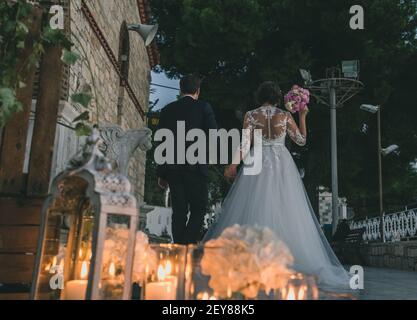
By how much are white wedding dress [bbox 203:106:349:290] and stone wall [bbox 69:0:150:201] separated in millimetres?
1693

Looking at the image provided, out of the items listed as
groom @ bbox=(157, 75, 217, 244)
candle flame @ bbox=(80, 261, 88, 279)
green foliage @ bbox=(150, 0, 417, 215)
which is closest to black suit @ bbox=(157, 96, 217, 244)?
groom @ bbox=(157, 75, 217, 244)

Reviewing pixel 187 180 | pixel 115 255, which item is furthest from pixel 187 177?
pixel 115 255

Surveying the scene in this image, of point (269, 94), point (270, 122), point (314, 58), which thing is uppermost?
point (314, 58)

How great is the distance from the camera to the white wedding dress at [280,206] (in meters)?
4.34

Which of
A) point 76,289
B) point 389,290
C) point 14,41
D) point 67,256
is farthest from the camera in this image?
point 389,290

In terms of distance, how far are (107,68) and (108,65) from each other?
0.11 metres

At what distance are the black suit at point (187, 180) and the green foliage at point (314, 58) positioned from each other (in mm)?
11349

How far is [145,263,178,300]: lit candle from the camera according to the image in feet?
7.45

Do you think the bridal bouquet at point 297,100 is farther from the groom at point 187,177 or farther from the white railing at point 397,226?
the white railing at point 397,226

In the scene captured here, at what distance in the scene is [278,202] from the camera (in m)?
4.65

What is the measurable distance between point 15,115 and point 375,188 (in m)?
17.5

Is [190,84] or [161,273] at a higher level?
[190,84]

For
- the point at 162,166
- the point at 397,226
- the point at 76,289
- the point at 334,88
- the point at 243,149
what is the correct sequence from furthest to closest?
the point at 334,88 → the point at 397,226 → the point at 243,149 → the point at 162,166 → the point at 76,289

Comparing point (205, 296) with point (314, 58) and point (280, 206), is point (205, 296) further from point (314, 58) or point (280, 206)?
point (314, 58)
